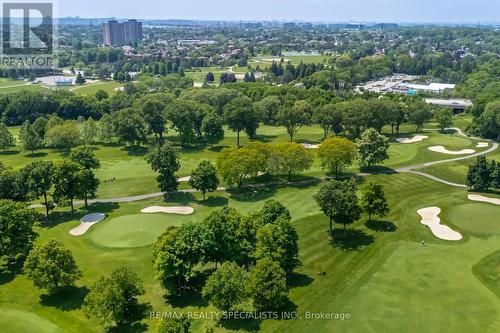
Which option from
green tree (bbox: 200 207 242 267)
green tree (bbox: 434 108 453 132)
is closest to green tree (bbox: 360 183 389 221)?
green tree (bbox: 200 207 242 267)

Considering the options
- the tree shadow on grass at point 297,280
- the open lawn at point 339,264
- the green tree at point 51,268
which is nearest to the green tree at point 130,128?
the open lawn at point 339,264

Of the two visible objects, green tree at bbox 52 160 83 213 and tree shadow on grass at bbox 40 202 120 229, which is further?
green tree at bbox 52 160 83 213

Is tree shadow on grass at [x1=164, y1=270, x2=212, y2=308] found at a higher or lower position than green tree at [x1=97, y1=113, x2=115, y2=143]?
lower

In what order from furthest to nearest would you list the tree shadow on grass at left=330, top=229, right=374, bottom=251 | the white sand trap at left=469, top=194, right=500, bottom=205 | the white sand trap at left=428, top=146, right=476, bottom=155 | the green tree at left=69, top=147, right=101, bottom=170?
the white sand trap at left=428, top=146, right=476, bottom=155, the green tree at left=69, top=147, right=101, bottom=170, the white sand trap at left=469, top=194, right=500, bottom=205, the tree shadow on grass at left=330, top=229, right=374, bottom=251

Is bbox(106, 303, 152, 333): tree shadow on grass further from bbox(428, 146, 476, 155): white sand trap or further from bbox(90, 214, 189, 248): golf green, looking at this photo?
bbox(428, 146, 476, 155): white sand trap

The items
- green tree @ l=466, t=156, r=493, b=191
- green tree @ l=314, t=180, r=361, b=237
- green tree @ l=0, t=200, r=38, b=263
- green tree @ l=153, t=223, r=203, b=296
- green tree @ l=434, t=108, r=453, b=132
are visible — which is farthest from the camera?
green tree @ l=434, t=108, r=453, b=132

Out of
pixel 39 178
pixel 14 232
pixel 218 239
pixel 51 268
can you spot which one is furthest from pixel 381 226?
pixel 39 178

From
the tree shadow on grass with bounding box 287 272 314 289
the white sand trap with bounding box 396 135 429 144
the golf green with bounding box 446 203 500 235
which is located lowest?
the tree shadow on grass with bounding box 287 272 314 289

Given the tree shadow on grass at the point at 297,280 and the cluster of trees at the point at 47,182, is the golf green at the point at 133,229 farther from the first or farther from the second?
the tree shadow on grass at the point at 297,280
